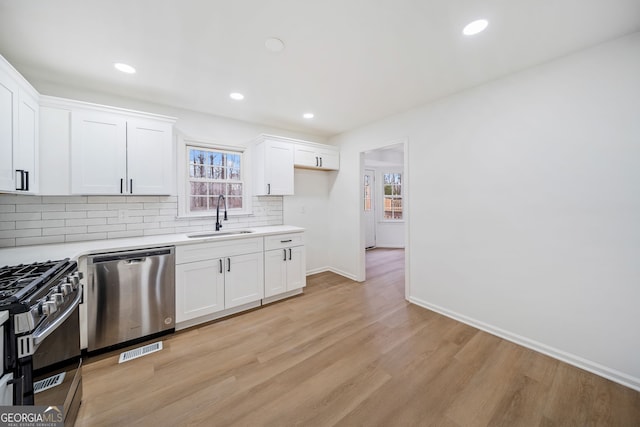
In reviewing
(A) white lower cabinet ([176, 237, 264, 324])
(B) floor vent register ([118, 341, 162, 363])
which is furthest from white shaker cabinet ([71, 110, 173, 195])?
(B) floor vent register ([118, 341, 162, 363])

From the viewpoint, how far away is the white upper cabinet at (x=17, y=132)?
165cm

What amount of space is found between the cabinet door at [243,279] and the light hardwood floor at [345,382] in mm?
293

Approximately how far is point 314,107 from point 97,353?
340 cm

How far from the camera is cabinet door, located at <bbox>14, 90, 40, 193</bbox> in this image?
1.84 meters

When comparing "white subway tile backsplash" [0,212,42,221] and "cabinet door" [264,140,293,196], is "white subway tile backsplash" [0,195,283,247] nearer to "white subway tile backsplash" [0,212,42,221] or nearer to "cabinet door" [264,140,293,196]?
"white subway tile backsplash" [0,212,42,221]

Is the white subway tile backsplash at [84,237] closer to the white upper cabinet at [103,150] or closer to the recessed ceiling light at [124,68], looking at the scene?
the white upper cabinet at [103,150]

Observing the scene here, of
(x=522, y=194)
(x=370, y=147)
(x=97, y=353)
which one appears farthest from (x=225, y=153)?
(x=522, y=194)

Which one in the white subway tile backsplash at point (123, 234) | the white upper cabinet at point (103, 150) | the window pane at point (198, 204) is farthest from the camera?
the window pane at point (198, 204)

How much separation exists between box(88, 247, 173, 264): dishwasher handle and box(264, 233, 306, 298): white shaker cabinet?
1139 mm

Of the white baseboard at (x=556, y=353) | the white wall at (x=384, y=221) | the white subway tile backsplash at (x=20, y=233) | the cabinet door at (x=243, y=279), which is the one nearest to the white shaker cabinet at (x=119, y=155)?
the white subway tile backsplash at (x=20, y=233)

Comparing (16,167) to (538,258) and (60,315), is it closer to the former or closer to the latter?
(60,315)

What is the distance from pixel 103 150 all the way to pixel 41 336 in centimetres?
197

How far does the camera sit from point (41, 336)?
109cm

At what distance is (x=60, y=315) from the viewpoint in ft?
4.21
